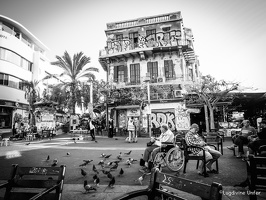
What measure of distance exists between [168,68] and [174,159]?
16740 millimetres

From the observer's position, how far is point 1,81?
75.2ft

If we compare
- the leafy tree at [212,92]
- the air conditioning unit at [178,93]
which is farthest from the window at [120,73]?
the leafy tree at [212,92]

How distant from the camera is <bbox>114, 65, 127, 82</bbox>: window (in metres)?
22.0

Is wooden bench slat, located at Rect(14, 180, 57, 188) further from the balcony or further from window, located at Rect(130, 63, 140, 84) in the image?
the balcony

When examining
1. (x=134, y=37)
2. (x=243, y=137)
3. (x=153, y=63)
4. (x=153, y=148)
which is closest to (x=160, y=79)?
(x=153, y=63)

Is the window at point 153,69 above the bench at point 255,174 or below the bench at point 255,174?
above

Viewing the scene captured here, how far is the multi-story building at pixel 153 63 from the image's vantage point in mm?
A: 19234

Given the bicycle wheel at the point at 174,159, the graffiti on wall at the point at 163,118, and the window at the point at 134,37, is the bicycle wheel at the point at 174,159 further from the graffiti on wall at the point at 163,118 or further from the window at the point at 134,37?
the window at the point at 134,37

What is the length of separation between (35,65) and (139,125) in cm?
2312

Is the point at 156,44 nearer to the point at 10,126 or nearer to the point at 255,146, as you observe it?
the point at 255,146

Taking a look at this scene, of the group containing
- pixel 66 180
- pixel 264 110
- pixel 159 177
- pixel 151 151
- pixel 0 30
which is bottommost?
pixel 66 180

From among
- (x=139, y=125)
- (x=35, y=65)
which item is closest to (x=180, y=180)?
(x=139, y=125)

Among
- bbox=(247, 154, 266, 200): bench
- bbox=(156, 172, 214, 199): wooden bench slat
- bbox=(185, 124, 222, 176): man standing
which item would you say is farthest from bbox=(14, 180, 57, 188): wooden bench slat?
bbox=(185, 124, 222, 176): man standing

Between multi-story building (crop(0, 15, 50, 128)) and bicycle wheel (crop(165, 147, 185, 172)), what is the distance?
978 inches
